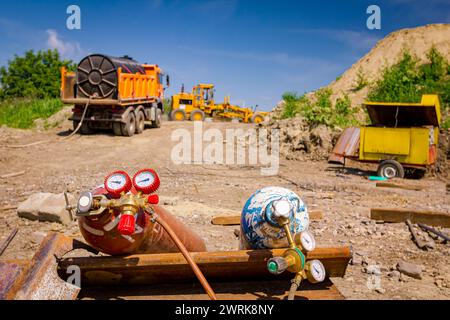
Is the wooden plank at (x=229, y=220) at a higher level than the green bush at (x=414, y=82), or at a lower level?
lower

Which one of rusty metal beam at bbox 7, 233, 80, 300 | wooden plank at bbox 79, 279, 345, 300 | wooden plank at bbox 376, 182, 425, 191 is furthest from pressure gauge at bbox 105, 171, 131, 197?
wooden plank at bbox 376, 182, 425, 191

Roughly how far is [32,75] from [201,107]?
31758mm

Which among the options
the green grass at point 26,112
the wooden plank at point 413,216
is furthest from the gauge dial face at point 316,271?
the green grass at point 26,112

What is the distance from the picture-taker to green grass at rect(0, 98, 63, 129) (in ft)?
65.6

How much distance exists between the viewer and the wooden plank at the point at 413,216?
5.51 meters

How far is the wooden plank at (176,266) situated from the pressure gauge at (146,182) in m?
0.42

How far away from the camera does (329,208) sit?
683 centimetres

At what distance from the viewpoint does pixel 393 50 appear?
84.9ft

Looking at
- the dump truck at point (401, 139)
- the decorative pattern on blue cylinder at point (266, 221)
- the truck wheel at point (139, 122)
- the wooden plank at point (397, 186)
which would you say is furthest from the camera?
the truck wheel at point (139, 122)

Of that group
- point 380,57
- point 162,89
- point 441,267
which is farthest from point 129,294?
point 380,57

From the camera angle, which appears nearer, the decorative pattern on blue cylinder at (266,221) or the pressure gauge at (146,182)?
the pressure gauge at (146,182)

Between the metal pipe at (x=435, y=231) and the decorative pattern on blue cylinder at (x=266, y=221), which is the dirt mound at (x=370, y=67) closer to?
the metal pipe at (x=435, y=231)

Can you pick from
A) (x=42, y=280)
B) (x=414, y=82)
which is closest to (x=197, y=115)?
(x=414, y=82)

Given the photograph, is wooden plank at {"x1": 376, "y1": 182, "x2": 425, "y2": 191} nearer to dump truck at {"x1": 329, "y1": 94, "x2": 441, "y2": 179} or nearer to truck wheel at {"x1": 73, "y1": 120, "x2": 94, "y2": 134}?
dump truck at {"x1": 329, "y1": 94, "x2": 441, "y2": 179}
